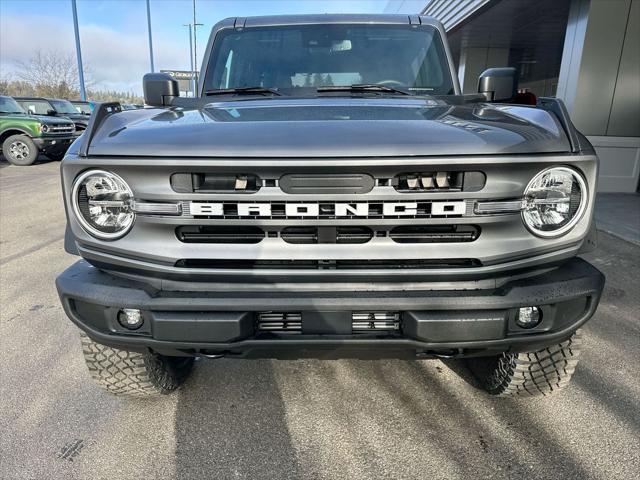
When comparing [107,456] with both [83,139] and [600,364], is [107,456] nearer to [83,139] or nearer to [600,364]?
[83,139]

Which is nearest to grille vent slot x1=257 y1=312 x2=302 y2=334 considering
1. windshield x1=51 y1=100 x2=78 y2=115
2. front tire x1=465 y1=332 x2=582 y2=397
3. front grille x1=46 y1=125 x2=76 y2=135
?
front tire x1=465 y1=332 x2=582 y2=397

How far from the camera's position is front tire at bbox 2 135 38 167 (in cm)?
1316

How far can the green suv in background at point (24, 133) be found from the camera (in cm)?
1300

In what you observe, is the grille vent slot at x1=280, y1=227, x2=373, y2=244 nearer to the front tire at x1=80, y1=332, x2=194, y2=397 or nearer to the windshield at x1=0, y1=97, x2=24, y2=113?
the front tire at x1=80, y1=332, x2=194, y2=397

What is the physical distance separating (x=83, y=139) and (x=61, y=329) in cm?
203

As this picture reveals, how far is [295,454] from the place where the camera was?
2143mm

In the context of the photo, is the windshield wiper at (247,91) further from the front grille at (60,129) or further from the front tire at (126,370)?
the front grille at (60,129)

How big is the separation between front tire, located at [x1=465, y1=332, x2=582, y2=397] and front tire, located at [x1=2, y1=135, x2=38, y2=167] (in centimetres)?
1455

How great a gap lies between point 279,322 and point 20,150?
47.6ft

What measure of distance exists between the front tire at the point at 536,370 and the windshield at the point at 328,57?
69.1 inches

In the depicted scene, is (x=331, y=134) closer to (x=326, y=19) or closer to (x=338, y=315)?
(x=338, y=315)

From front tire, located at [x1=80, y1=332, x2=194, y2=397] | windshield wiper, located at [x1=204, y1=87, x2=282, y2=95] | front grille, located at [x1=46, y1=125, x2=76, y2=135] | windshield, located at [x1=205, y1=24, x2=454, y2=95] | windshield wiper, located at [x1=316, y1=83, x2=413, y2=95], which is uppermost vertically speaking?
windshield, located at [x1=205, y1=24, x2=454, y2=95]

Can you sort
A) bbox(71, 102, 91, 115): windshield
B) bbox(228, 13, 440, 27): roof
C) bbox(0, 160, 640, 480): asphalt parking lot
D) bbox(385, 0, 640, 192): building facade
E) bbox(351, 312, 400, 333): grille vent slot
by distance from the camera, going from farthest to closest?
bbox(71, 102, 91, 115): windshield, bbox(385, 0, 640, 192): building facade, bbox(228, 13, 440, 27): roof, bbox(0, 160, 640, 480): asphalt parking lot, bbox(351, 312, 400, 333): grille vent slot

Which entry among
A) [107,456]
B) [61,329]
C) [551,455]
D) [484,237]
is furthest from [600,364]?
[61,329]
